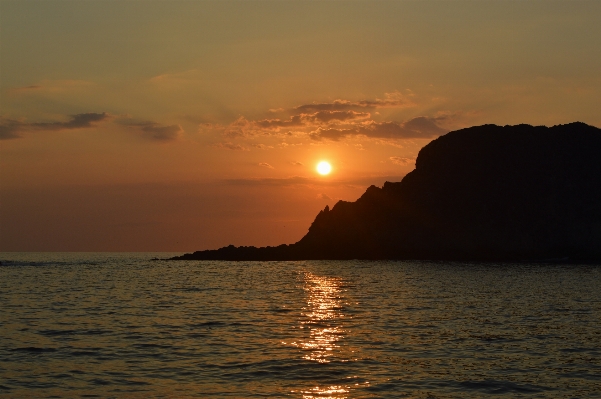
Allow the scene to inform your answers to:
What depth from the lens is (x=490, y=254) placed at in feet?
506

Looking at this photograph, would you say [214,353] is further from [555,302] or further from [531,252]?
[531,252]

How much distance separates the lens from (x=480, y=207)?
538 ft

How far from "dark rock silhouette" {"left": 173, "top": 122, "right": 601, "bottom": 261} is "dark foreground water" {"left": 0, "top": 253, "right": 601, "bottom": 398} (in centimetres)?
10352

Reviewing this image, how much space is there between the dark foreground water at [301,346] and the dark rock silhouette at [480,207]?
104 meters

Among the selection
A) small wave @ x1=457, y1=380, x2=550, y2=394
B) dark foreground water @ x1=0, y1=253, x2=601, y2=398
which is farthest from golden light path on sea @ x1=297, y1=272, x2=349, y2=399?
small wave @ x1=457, y1=380, x2=550, y2=394

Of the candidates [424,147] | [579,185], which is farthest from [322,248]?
[579,185]

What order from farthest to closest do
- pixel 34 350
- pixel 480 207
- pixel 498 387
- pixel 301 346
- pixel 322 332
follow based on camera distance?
pixel 480 207, pixel 322 332, pixel 301 346, pixel 34 350, pixel 498 387

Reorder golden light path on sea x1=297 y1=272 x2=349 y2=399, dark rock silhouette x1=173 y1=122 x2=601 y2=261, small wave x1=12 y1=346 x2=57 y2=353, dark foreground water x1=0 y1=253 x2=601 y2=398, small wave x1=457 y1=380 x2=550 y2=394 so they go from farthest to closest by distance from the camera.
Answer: dark rock silhouette x1=173 y1=122 x2=601 y2=261
small wave x1=12 y1=346 x2=57 y2=353
dark foreground water x1=0 y1=253 x2=601 y2=398
small wave x1=457 y1=380 x2=550 y2=394
golden light path on sea x1=297 y1=272 x2=349 y2=399

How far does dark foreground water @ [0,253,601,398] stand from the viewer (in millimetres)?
22922

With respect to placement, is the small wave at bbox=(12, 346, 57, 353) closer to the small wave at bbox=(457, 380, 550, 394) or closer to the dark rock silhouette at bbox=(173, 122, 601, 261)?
the small wave at bbox=(457, 380, 550, 394)

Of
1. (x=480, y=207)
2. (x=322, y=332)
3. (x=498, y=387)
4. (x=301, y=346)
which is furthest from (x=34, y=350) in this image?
(x=480, y=207)

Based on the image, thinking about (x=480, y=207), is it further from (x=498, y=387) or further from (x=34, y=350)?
(x=498, y=387)

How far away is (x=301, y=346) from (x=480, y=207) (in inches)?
5535

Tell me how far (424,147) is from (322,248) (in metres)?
40.0
